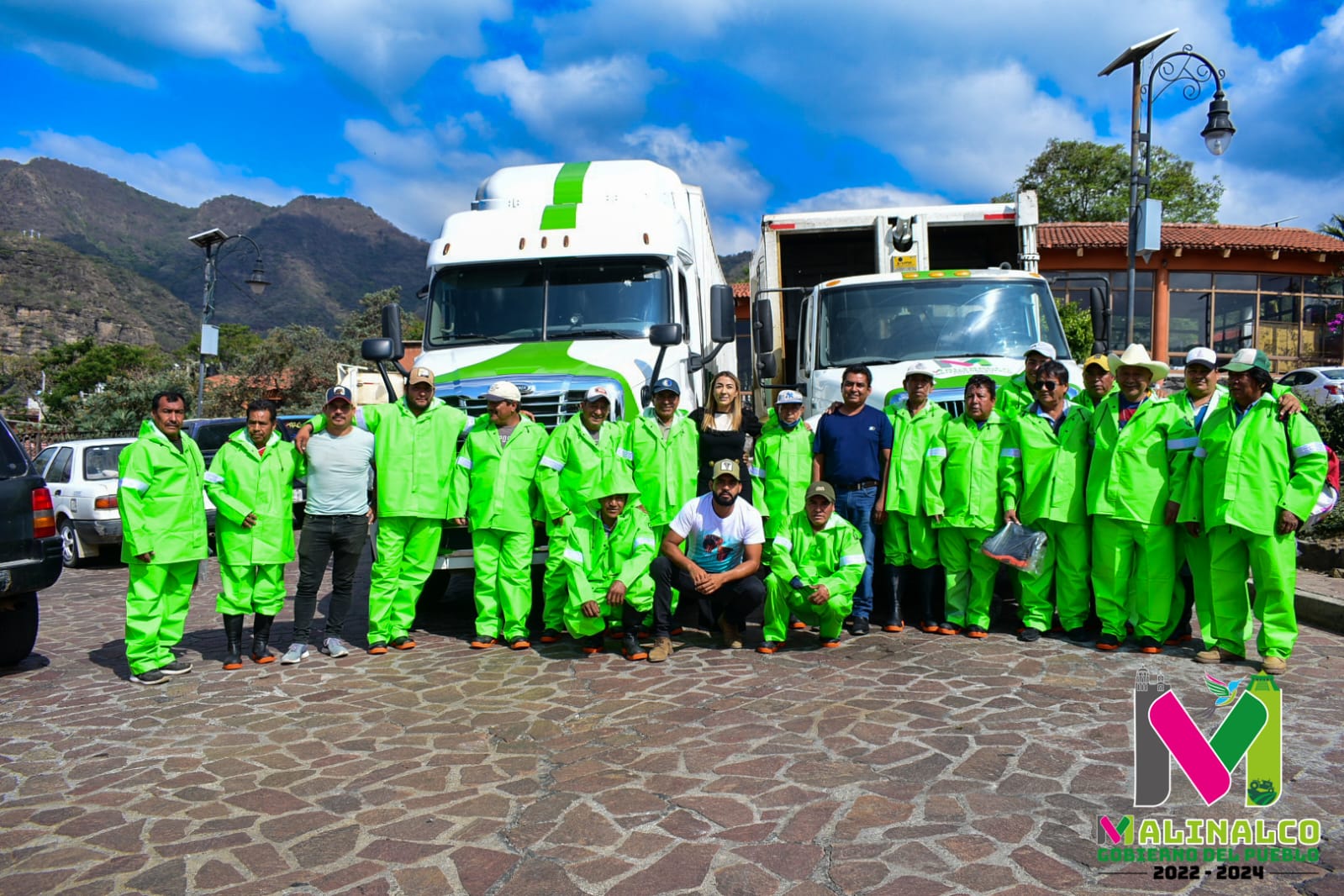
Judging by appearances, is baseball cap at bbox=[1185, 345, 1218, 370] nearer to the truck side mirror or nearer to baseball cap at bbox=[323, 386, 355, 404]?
the truck side mirror

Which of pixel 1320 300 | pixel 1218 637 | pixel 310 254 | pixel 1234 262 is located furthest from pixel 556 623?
pixel 310 254

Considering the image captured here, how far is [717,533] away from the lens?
6.47 m

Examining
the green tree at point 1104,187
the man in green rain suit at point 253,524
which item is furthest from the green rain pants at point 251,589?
the green tree at point 1104,187

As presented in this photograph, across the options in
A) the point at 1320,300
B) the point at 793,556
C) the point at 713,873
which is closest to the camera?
the point at 713,873

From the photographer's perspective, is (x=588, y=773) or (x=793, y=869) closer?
(x=793, y=869)

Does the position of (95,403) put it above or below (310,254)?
below

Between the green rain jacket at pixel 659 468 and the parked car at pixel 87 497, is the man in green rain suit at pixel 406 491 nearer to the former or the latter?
the green rain jacket at pixel 659 468

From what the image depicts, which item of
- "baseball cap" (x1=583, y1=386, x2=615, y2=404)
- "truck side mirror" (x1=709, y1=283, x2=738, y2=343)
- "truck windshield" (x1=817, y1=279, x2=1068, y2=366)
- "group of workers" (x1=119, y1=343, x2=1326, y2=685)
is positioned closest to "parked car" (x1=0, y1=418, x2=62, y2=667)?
"group of workers" (x1=119, y1=343, x2=1326, y2=685)

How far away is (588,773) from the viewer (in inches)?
168

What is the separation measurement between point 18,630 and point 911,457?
6285 millimetres

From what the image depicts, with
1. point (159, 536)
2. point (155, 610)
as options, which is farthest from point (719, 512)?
point (155, 610)

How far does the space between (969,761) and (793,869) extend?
51.6 inches

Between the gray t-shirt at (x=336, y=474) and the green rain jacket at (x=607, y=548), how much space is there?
4.81 ft

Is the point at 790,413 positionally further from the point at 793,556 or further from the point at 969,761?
the point at 969,761
